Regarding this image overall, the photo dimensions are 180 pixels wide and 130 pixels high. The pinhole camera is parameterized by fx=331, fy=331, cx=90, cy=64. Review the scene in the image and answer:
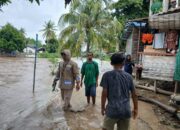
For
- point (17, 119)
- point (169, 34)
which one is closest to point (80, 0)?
point (169, 34)

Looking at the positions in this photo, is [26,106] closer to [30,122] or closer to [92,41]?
[30,122]

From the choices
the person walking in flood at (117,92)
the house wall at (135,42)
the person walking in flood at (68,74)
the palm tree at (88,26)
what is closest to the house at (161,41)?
the house wall at (135,42)

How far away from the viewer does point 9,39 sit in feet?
220

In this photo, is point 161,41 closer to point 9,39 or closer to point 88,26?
point 88,26

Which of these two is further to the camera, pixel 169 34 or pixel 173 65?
pixel 169 34

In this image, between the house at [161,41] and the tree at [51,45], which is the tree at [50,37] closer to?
the tree at [51,45]

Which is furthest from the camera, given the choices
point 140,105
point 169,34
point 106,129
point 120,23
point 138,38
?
point 120,23

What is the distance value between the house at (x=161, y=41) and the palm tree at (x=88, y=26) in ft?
36.1

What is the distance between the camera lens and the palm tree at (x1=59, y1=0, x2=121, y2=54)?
27.9 meters

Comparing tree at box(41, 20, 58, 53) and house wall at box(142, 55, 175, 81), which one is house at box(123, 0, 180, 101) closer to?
house wall at box(142, 55, 175, 81)

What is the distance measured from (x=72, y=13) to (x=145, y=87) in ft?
49.1

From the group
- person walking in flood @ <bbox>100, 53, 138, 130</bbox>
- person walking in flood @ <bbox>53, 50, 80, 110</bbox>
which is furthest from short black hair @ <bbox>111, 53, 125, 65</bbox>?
person walking in flood @ <bbox>53, 50, 80, 110</bbox>

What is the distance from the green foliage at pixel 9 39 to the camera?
66.1 m

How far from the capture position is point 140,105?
1131cm
